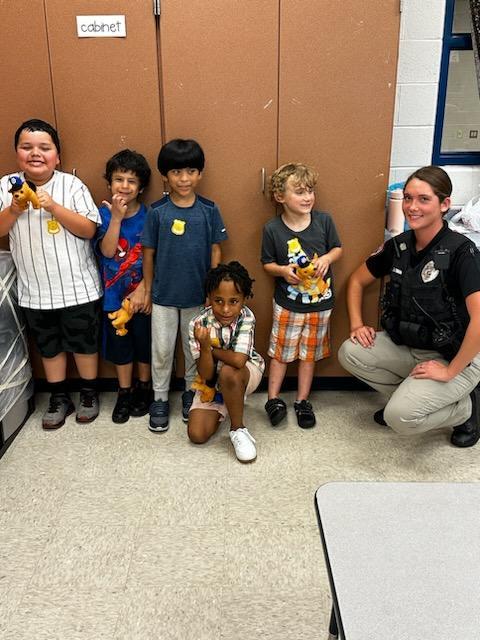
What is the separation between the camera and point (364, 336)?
8.38ft

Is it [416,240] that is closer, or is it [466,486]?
[466,486]

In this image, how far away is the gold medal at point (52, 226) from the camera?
2385mm

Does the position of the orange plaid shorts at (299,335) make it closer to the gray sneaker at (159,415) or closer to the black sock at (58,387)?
the gray sneaker at (159,415)

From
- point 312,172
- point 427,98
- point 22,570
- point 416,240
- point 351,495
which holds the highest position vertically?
point 427,98

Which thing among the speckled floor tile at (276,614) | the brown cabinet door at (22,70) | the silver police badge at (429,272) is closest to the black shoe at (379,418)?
the silver police badge at (429,272)

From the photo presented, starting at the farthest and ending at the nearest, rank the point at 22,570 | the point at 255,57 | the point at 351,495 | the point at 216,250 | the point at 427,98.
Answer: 1. the point at 427,98
2. the point at 216,250
3. the point at 255,57
4. the point at 22,570
5. the point at 351,495

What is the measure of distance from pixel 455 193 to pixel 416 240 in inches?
32.8

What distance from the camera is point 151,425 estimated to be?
259 cm

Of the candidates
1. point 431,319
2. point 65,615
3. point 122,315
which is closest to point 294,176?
point 431,319

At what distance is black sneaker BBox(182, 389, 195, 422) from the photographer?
267 centimetres

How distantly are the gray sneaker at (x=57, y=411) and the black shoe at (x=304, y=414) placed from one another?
1023 millimetres

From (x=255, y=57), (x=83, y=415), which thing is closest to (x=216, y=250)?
(x=255, y=57)

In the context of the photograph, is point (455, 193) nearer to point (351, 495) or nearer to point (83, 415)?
point (83, 415)

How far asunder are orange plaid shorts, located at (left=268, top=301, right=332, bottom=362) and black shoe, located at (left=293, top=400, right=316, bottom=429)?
0.67ft
